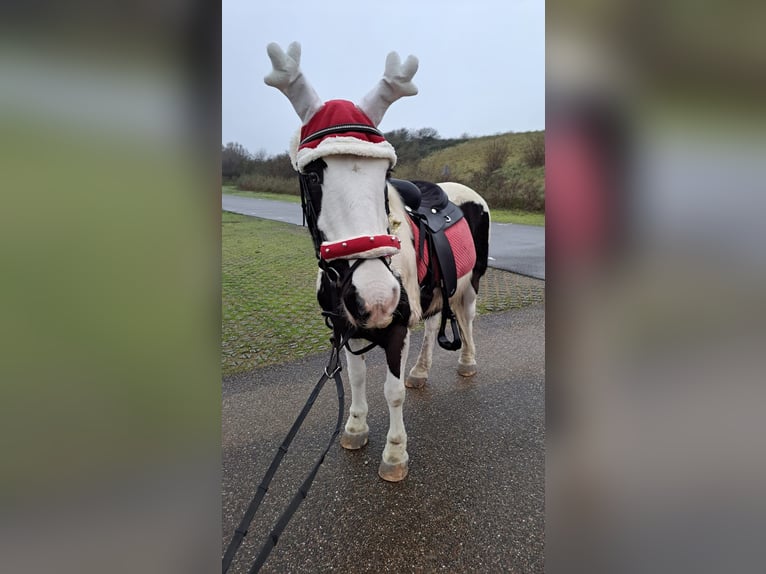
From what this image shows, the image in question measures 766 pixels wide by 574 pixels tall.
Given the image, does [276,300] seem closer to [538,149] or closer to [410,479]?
[410,479]

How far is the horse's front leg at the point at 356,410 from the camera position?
9.52ft

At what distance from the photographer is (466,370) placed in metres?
4.18

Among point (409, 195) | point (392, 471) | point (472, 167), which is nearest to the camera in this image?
point (392, 471)

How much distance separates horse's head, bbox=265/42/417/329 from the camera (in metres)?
1.85

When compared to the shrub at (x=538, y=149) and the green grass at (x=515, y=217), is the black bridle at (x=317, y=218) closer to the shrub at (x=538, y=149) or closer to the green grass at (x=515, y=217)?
the shrub at (x=538, y=149)

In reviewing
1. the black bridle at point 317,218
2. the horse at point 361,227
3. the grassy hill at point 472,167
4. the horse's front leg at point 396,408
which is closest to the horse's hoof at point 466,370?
the horse at point 361,227
